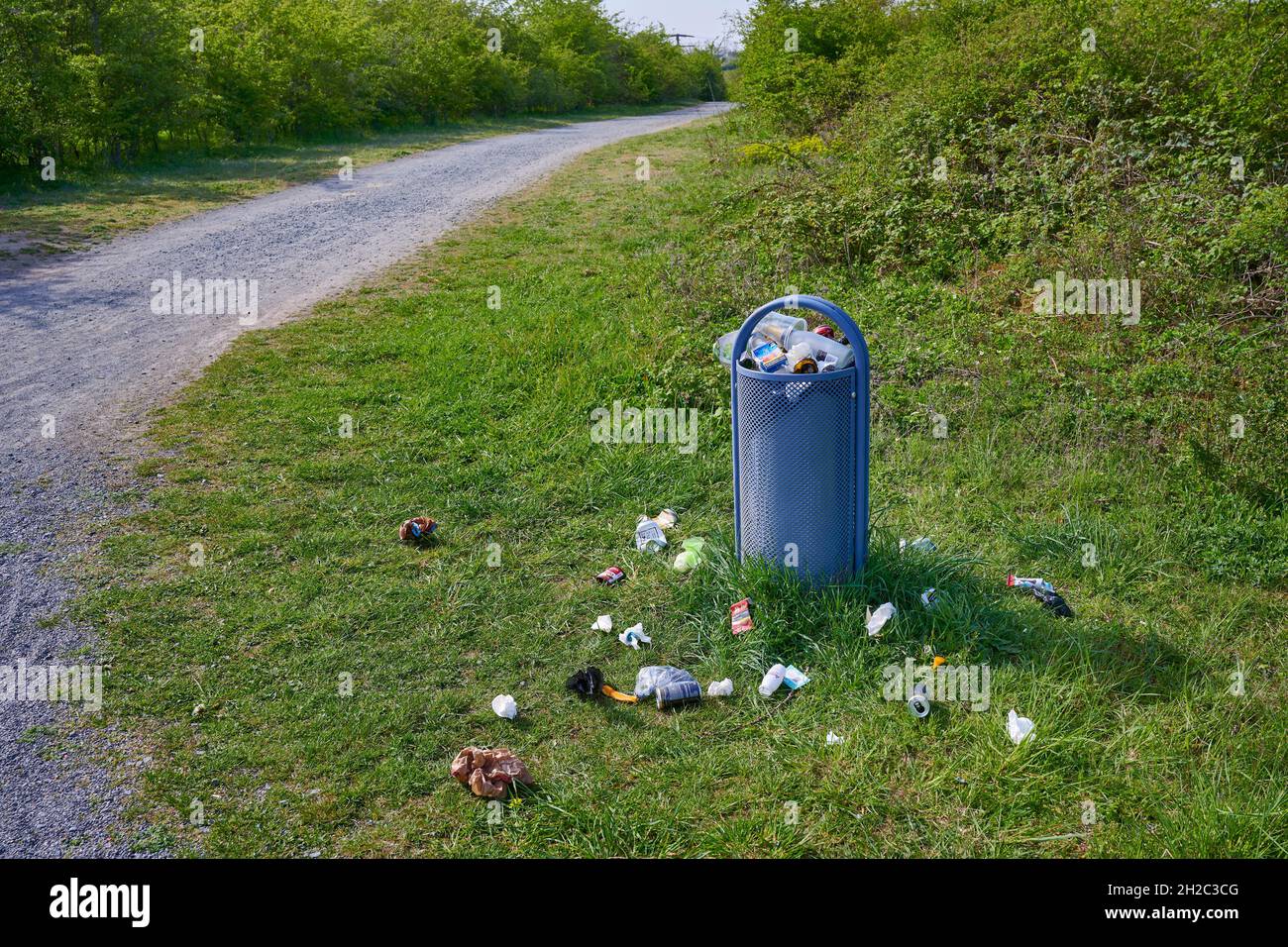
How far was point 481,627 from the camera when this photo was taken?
184 inches

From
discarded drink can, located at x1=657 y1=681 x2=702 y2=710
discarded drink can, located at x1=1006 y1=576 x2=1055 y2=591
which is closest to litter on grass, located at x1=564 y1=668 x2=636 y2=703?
discarded drink can, located at x1=657 y1=681 x2=702 y2=710

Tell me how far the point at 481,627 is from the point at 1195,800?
299 cm

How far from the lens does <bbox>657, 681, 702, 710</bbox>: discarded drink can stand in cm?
404

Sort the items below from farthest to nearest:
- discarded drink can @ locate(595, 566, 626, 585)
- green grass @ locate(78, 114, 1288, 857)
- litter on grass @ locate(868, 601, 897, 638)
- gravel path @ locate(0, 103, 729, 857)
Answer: discarded drink can @ locate(595, 566, 626, 585), litter on grass @ locate(868, 601, 897, 638), gravel path @ locate(0, 103, 729, 857), green grass @ locate(78, 114, 1288, 857)

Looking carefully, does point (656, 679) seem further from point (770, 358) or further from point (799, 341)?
point (799, 341)

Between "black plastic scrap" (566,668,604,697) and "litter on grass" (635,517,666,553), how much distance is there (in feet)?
4.07

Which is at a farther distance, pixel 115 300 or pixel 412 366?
pixel 115 300

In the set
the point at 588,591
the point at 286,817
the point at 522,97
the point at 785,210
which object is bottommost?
the point at 286,817

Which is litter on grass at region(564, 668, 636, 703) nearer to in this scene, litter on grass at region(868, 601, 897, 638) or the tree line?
litter on grass at region(868, 601, 897, 638)

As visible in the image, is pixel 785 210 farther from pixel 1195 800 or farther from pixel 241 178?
pixel 241 178

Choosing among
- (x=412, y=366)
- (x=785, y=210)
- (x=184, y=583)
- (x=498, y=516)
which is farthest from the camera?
(x=785, y=210)

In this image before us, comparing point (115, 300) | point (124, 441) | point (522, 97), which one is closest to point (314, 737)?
point (124, 441)

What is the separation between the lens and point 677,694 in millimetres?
4047

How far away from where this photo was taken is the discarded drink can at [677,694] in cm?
A: 404
